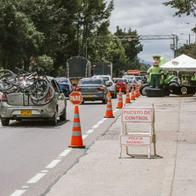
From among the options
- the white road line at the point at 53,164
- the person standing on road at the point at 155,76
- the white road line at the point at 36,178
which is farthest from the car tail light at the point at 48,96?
the person standing on road at the point at 155,76

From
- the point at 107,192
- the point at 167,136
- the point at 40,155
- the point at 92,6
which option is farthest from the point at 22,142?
the point at 92,6

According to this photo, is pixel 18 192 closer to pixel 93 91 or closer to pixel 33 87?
pixel 33 87

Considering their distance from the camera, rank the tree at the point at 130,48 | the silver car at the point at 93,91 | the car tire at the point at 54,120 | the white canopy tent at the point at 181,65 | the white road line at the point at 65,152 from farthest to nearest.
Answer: the tree at the point at 130,48
the white canopy tent at the point at 181,65
the silver car at the point at 93,91
the car tire at the point at 54,120
the white road line at the point at 65,152

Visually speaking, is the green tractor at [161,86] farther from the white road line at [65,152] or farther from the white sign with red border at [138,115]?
the white sign with red border at [138,115]

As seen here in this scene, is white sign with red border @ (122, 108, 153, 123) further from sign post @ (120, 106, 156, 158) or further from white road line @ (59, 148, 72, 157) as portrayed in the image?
white road line @ (59, 148, 72, 157)

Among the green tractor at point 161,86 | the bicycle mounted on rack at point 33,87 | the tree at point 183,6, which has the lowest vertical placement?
the green tractor at point 161,86

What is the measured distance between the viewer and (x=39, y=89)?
20.4m

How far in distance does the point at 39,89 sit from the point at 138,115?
7.90 metres

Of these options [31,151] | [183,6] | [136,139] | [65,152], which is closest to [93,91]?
[183,6]

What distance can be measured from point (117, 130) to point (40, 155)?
6.11m

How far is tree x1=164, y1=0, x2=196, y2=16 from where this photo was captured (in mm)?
38156

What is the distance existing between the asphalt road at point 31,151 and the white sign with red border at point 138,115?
1.27 meters

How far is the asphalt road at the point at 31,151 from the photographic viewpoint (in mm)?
9891

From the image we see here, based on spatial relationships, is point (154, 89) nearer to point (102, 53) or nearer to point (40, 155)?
point (40, 155)
